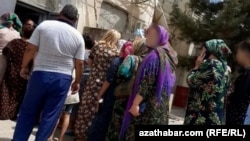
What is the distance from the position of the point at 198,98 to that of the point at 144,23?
956 centimetres

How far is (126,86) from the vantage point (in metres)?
4.11

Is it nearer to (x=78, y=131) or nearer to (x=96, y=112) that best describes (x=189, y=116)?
(x=96, y=112)

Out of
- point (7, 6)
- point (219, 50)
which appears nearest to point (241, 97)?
point (219, 50)

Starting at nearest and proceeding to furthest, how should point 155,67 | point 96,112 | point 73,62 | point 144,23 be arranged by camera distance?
point 155,67 < point 73,62 < point 96,112 < point 144,23

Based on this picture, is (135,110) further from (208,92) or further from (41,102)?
(41,102)

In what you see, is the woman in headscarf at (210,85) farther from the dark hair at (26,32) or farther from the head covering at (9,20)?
the head covering at (9,20)

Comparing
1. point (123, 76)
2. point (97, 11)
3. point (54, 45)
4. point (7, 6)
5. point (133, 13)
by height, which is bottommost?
point (123, 76)

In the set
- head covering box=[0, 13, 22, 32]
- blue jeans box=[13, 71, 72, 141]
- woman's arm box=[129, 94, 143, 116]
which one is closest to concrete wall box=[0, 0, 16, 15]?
head covering box=[0, 13, 22, 32]

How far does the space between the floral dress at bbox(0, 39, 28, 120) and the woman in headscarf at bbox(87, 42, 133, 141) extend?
1.15m

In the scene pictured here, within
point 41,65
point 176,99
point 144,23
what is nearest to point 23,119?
point 41,65

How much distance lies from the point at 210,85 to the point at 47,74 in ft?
5.29

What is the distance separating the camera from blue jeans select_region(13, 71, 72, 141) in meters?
3.72

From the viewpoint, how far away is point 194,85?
358 cm

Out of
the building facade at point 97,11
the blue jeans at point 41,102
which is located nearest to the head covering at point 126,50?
the blue jeans at point 41,102
